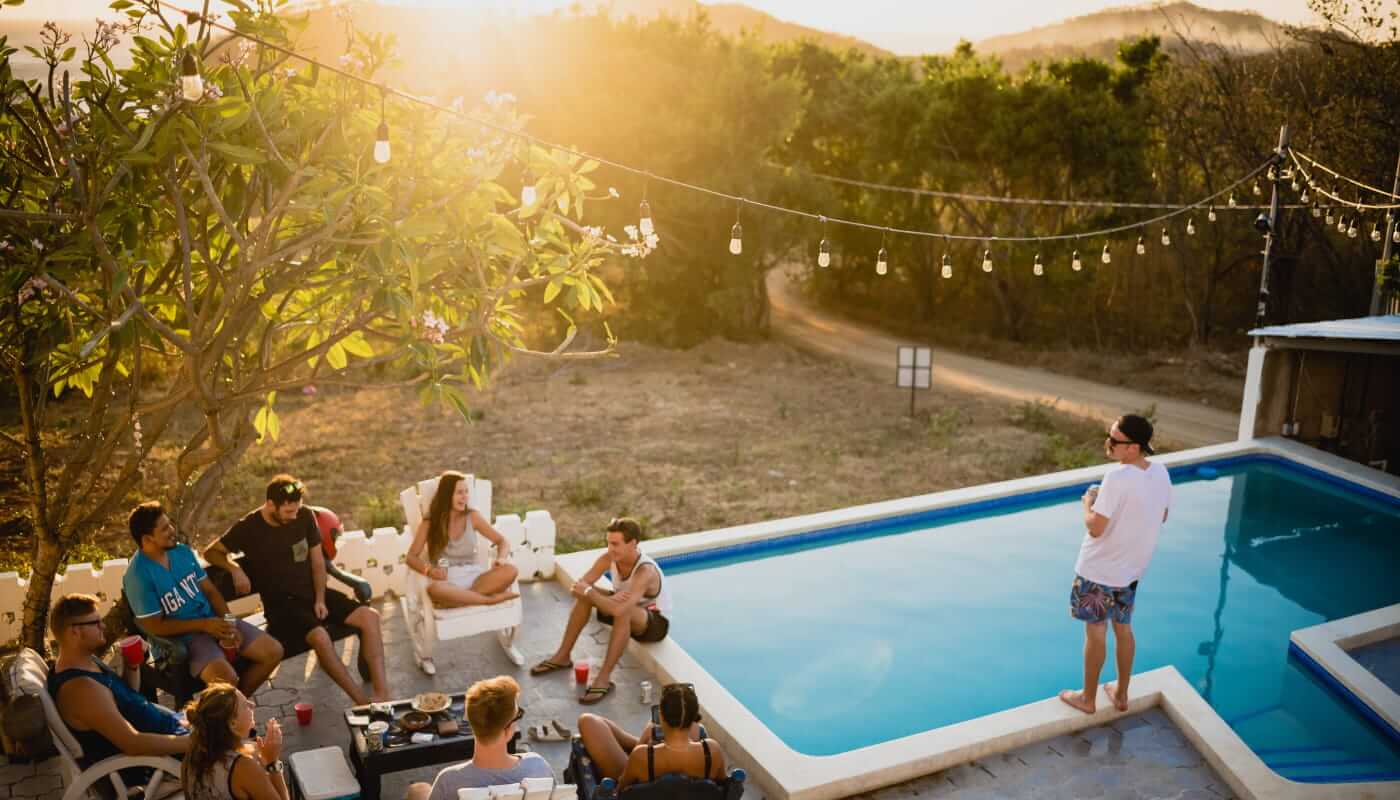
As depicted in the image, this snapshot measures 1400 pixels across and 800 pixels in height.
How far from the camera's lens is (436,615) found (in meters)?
6.20

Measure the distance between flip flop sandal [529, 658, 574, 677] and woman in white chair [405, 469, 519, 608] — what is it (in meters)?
0.46

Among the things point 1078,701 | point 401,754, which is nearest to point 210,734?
point 401,754

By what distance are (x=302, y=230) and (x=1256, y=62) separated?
2010cm

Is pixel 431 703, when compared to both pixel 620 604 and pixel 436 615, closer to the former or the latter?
pixel 436 615

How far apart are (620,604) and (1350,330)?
8.92 m

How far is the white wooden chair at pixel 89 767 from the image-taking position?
4324 mm

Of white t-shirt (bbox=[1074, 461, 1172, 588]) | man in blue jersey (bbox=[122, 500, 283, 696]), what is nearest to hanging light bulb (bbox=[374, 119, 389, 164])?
man in blue jersey (bbox=[122, 500, 283, 696])

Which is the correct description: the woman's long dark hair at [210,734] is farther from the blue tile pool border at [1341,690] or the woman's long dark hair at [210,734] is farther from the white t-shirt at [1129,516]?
the blue tile pool border at [1341,690]

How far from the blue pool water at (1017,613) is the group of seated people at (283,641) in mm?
1464

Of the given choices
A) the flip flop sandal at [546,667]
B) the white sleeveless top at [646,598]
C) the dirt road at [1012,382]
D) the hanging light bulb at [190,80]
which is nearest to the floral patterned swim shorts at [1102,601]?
the white sleeveless top at [646,598]

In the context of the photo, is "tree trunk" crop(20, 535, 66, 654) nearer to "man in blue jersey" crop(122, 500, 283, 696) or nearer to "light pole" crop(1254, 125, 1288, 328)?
"man in blue jersey" crop(122, 500, 283, 696)

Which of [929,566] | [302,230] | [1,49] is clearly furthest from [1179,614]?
[1,49]

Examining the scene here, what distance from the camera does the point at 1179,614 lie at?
8.47 meters

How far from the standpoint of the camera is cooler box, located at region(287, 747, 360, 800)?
461cm
